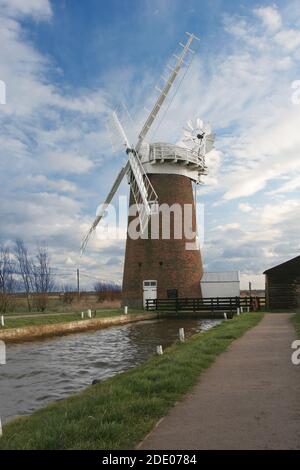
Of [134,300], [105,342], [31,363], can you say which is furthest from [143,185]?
[31,363]

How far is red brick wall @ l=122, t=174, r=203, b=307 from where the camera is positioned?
34.6 m

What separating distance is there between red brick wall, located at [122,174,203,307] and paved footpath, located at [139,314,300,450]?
24.2 m

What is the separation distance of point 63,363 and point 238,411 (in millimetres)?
8822

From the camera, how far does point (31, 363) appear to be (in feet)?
45.1

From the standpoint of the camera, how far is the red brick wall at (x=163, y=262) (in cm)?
3456

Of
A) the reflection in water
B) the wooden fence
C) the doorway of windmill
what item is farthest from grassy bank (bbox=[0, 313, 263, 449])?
the doorway of windmill

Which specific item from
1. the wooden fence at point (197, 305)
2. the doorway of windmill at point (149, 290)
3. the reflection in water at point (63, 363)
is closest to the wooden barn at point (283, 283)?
the wooden fence at point (197, 305)

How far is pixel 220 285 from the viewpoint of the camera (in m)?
36.4

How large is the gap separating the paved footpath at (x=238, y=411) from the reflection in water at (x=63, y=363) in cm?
340

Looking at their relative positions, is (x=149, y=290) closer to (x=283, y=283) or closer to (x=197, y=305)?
(x=197, y=305)

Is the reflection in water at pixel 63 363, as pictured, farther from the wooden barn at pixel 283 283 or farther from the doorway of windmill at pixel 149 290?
the wooden barn at pixel 283 283

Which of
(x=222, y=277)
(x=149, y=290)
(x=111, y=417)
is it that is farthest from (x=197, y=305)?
(x=111, y=417)
